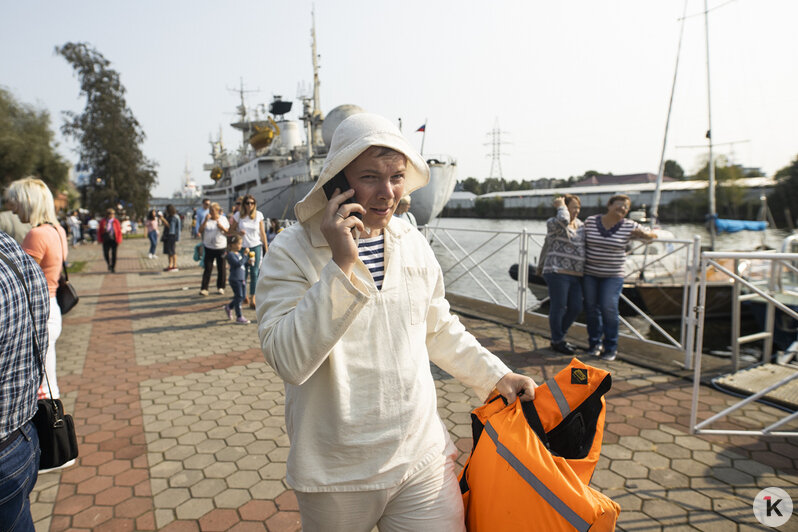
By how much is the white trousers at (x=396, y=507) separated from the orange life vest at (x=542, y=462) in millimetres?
96

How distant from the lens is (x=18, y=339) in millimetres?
1522

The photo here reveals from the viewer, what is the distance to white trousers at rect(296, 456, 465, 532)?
1.34 metres

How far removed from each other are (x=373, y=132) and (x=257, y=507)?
2512 mm

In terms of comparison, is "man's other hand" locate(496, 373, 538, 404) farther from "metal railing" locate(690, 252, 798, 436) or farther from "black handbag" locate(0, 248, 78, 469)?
"metal railing" locate(690, 252, 798, 436)

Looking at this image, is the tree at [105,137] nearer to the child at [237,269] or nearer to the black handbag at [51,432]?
the child at [237,269]

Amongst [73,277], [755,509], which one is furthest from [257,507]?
[73,277]

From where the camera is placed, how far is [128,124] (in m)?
29.1

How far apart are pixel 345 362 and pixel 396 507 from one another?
0.51m

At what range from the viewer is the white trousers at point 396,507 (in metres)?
1.34

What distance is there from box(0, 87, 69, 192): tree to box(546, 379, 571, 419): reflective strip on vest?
32455mm

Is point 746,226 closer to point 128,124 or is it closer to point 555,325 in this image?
point 555,325

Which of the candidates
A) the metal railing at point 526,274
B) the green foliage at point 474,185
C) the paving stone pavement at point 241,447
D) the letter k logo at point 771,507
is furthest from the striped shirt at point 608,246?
the green foliage at point 474,185

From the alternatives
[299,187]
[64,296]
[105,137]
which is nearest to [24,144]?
[105,137]

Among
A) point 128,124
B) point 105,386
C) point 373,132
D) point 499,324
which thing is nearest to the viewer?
point 373,132
